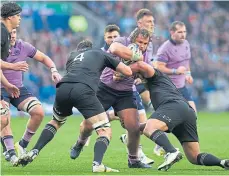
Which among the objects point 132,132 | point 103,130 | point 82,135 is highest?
point 103,130

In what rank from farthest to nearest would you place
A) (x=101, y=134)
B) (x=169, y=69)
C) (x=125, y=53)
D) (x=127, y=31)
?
(x=127, y=31) → (x=169, y=69) → (x=125, y=53) → (x=101, y=134)

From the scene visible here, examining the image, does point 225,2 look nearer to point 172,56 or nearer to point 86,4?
point 86,4

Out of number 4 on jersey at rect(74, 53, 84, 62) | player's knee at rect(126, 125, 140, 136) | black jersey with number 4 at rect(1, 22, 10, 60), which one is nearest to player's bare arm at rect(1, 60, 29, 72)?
black jersey with number 4 at rect(1, 22, 10, 60)

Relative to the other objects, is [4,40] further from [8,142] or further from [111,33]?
[111,33]

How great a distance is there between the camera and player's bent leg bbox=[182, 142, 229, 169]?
465 inches

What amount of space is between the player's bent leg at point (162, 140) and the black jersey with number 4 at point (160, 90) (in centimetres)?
43

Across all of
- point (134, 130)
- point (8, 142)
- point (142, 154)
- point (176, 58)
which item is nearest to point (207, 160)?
point (134, 130)

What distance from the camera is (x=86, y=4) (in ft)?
113

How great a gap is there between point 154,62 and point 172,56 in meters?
0.56

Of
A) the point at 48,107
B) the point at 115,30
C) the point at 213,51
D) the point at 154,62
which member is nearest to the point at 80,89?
the point at 115,30

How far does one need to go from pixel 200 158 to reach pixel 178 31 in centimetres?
557

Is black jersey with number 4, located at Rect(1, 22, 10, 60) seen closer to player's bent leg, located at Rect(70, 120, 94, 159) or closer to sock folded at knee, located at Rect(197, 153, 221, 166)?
player's bent leg, located at Rect(70, 120, 94, 159)

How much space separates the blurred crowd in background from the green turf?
7.10 m

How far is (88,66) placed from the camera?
11.8 meters
